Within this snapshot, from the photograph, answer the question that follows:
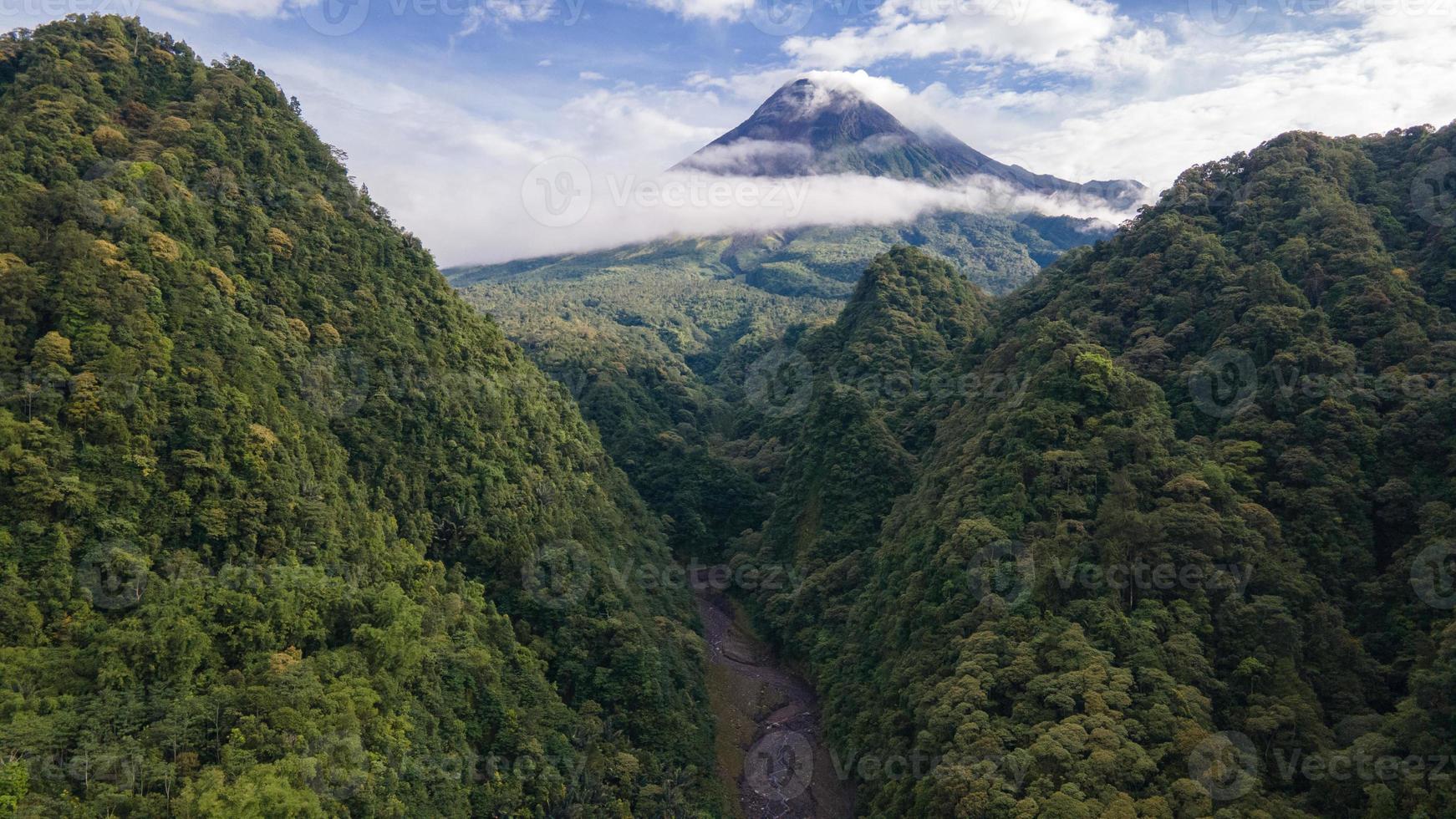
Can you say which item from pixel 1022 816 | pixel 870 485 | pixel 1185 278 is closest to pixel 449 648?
pixel 1022 816

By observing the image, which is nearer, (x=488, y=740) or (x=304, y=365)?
(x=488, y=740)

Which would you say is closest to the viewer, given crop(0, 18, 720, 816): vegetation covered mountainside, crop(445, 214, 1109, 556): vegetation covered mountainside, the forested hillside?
crop(0, 18, 720, 816): vegetation covered mountainside

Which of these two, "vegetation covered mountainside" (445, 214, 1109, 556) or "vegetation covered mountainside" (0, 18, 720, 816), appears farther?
"vegetation covered mountainside" (445, 214, 1109, 556)

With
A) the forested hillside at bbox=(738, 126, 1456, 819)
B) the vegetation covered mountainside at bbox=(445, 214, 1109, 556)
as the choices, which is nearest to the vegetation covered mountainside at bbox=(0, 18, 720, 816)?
the forested hillside at bbox=(738, 126, 1456, 819)

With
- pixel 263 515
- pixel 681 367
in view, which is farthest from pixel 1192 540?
pixel 681 367

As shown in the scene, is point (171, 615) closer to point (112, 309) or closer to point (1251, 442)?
point (112, 309)

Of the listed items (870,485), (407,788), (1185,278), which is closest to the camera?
(407,788)

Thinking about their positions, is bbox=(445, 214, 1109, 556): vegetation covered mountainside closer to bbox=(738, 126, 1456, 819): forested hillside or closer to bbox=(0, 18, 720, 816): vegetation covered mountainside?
bbox=(738, 126, 1456, 819): forested hillside
